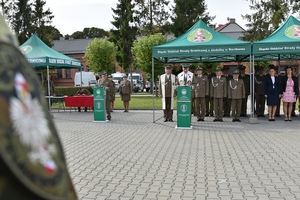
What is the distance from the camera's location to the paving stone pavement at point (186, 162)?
5.04 metres

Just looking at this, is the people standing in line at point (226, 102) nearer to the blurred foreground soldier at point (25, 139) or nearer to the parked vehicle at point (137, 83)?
the blurred foreground soldier at point (25, 139)

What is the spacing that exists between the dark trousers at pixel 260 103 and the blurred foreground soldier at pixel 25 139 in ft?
48.3

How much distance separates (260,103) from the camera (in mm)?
14992

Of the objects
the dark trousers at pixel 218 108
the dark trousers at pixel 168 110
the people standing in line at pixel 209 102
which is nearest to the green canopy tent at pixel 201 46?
the dark trousers at pixel 168 110

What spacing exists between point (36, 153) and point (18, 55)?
27 cm

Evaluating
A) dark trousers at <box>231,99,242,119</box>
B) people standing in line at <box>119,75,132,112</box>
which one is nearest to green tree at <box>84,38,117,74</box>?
people standing in line at <box>119,75,132,112</box>

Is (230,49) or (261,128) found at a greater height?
(230,49)

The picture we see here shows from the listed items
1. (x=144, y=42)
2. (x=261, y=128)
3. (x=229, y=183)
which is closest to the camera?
(x=229, y=183)

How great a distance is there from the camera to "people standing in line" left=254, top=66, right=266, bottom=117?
14711 millimetres

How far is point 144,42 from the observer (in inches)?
1411

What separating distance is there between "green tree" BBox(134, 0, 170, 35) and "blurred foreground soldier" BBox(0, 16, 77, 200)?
1650 inches

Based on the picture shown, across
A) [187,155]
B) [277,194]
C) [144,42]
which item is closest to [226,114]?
[187,155]

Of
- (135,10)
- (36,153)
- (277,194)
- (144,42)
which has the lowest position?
(277,194)

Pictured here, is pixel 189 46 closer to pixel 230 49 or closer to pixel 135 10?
pixel 230 49
